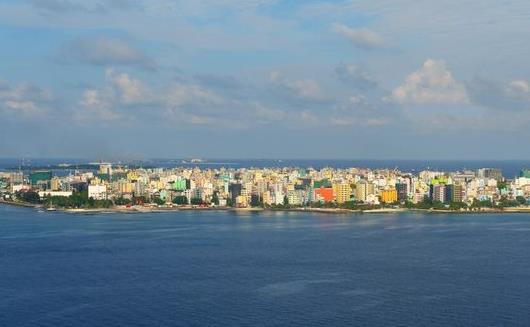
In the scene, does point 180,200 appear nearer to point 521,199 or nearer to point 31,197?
point 31,197

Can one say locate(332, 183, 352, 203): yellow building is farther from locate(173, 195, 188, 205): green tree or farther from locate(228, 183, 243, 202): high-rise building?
locate(173, 195, 188, 205): green tree

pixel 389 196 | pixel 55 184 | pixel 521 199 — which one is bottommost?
pixel 521 199

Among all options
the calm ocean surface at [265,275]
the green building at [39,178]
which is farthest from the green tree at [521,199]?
the green building at [39,178]

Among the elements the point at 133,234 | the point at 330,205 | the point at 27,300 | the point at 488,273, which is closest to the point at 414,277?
the point at 488,273

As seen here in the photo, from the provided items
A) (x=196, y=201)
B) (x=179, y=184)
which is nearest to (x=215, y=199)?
(x=196, y=201)

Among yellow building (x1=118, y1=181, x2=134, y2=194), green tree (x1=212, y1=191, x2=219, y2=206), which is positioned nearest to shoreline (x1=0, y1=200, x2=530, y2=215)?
green tree (x1=212, y1=191, x2=219, y2=206)

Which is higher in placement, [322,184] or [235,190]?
[322,184]
